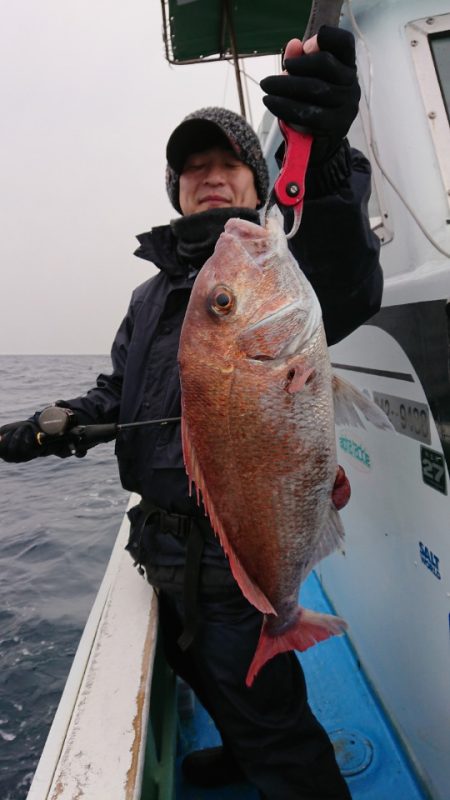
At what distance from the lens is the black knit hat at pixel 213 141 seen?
74.7 inches

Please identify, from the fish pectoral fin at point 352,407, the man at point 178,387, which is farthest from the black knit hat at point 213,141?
the fish pectoral fin at point 352,407

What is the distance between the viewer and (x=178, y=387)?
1.89 m

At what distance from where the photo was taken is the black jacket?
1.42 meters

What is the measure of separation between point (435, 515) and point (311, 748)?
0.89 metres

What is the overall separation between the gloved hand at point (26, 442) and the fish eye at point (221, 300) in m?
0.99

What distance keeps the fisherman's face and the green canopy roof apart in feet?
7.15

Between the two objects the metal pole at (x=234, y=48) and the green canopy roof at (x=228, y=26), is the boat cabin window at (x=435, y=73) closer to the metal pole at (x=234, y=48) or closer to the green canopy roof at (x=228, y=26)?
the metal pole at (x=234, y=48)

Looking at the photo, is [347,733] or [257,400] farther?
[347,733]

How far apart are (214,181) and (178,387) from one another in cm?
79

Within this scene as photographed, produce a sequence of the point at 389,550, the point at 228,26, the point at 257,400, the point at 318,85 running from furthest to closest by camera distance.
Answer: the point at 228,26, the point at 389,550, the point at 257,400, the point at 318,85

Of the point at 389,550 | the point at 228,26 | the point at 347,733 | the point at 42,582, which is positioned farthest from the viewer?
the point at 42,582

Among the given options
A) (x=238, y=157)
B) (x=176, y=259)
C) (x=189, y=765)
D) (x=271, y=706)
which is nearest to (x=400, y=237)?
(x=238, y=157)

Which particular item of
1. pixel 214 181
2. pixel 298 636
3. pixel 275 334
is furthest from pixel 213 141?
pixel 298 636

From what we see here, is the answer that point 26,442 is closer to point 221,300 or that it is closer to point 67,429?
point 67,429
